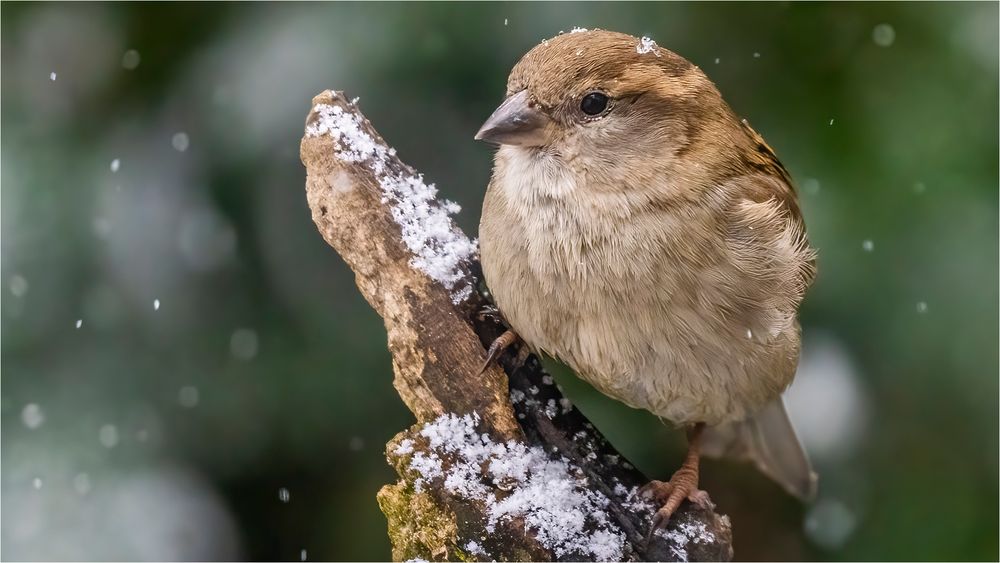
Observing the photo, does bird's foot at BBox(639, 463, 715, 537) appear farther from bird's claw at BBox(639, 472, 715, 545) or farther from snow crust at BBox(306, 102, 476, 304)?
snow crust at BBox(306, 102, 476, 304)

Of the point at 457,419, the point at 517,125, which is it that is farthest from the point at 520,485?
the point at 517,125

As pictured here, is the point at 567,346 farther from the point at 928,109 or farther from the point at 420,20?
the point at 928,109

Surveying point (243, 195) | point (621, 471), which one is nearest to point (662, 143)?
point (621, 471)

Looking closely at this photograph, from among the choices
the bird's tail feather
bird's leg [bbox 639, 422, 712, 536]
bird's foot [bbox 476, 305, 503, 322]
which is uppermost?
bird's foot [bbox 476, 305, 503, 322]

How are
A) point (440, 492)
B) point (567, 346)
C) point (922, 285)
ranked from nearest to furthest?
point (440, 492)
point (567, 346)
point (922, 285)

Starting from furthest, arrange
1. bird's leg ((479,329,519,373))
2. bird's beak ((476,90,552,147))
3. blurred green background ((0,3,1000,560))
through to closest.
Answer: blurred green background ((0,3,1000,560)) < bird's leg ((479,329,519,373)) < bird's beak ((476,90,552,147))

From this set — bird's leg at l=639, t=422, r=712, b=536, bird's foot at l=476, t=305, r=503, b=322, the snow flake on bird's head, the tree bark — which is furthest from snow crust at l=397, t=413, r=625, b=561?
the snow flake on bird's head

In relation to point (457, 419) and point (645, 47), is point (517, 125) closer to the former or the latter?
point (645, 47)
